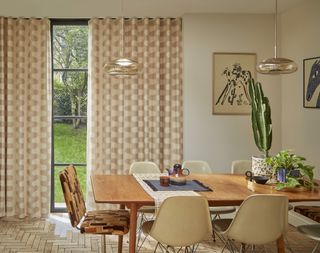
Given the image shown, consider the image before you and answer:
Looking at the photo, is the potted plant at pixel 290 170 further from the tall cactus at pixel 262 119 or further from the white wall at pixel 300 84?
the white wall at pixel 300 84

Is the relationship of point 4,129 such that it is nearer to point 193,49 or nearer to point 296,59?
point 193,49

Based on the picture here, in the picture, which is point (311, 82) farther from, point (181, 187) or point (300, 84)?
point (181, 187)

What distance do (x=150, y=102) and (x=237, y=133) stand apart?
111 cm

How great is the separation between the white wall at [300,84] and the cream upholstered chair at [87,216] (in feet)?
7.37

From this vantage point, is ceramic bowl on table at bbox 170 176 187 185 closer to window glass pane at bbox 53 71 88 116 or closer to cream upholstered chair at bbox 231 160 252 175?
cream upholstered chair at bbox 231 160 252 175

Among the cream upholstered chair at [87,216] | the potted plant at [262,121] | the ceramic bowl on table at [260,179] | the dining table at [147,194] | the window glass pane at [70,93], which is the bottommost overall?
the cream upholstered chair at [87,216]

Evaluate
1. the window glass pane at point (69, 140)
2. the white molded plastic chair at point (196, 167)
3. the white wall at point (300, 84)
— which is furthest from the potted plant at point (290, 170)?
the window glass pane at point (69, 140)

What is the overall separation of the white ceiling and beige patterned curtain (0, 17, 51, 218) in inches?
11.0

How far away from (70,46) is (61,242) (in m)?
2.50

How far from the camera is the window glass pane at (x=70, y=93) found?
19.6ft

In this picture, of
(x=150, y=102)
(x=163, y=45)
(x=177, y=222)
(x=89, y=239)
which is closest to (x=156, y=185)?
(x=177, y=222)

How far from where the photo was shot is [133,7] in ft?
17.1

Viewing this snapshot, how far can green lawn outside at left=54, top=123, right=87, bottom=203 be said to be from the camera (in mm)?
5996

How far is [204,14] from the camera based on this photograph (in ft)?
18.3
